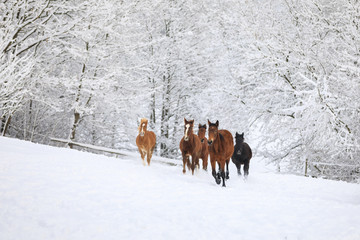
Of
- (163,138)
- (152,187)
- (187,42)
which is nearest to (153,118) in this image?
(163,138)

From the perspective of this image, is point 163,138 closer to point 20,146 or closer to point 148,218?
point 20,146

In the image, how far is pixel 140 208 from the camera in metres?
4.29

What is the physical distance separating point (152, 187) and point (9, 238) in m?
2.53

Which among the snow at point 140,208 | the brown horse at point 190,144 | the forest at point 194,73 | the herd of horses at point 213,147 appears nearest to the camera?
the snow at point 140,208

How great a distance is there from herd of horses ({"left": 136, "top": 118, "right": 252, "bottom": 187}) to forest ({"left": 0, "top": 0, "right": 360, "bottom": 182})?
155 cm

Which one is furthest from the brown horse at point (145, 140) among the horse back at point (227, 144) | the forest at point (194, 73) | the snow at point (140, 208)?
the forest at point (194, 73)

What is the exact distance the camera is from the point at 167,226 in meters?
3.78

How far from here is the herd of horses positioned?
6160 millimetres

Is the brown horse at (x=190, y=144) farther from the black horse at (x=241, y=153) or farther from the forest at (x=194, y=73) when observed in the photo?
the forest at (x=194, y=73)

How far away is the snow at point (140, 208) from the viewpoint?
360 centimetres

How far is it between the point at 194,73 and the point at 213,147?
8.41 metres

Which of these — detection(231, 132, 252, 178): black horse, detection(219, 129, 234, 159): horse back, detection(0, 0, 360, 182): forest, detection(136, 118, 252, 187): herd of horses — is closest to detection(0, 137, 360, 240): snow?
detection(136, 118, 252, 187): herd of horses

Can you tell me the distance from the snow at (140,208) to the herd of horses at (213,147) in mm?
593

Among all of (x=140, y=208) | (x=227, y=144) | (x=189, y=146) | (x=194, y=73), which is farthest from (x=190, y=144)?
(x=194, y=73)
